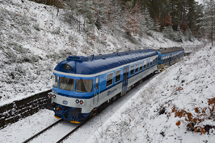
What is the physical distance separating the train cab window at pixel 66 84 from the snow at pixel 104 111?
2.18 metres

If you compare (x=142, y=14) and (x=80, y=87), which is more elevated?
(x=142, y=14)

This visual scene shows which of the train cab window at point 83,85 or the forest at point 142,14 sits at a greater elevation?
the forest at point 142,14

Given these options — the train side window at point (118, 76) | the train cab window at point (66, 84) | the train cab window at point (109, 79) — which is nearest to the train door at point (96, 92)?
the train cab window at point (109, 79)

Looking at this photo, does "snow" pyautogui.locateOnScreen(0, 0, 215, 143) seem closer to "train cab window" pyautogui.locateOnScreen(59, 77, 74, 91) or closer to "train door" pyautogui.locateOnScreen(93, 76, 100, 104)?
"train door" pyautogui.locateOnScreen(93, 76, 100, 104)

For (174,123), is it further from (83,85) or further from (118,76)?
(118,76)

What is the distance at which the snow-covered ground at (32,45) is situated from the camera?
10.8 m

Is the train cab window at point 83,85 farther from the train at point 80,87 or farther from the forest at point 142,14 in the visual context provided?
the forest at point 142,14

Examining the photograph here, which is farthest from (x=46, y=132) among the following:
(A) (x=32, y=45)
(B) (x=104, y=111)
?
(A) (x=32, y=45)

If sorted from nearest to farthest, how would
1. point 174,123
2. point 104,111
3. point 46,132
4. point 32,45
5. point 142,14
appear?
point 174,123 → point 46,132 → point 104,111 → point 32,45 → point 142,14

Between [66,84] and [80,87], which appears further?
[66,84]

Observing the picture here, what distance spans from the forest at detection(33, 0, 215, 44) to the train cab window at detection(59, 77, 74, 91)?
52.2 feet

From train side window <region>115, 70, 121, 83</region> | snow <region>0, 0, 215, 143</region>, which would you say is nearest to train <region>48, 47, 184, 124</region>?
train side window <region>115, 70, 121, 83</region>

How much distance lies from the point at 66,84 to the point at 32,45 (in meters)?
8.73

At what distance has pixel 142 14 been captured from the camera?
4838 cm
